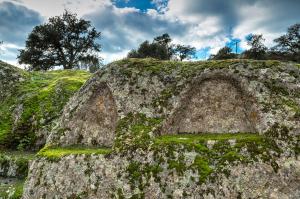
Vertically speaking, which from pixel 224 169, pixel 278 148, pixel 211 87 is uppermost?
pixel 211 87

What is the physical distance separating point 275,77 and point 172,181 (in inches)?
305

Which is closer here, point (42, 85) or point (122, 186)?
point (122, 186)

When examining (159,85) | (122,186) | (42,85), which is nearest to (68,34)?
(42,85)

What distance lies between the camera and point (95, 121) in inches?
755

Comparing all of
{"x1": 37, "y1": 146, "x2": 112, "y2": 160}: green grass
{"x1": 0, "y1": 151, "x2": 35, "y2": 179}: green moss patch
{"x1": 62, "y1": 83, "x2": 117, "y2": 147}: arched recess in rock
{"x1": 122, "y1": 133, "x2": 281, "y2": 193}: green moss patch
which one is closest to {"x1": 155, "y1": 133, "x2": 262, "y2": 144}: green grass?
{"x1": 122, "y1": 133, "x2": 281, "y2": 193}: green moss patch

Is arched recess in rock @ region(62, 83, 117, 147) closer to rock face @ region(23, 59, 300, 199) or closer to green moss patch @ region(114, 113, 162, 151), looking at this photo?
rock face @ region(23, 59, 300, 199)

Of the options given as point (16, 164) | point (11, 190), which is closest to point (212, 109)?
point (11, 190)

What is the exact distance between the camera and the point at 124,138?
1595 cm

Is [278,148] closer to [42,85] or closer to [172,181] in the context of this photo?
[172,181]

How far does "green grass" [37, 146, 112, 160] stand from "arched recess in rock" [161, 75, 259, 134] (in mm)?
3493

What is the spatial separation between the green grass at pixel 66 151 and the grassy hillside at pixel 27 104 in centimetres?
824

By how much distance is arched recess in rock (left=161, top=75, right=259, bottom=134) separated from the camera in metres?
16.8

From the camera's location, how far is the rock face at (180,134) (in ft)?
42.9

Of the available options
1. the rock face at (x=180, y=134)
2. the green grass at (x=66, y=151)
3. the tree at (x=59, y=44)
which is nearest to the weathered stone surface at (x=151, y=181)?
the rock face at (x=180, y=134)
